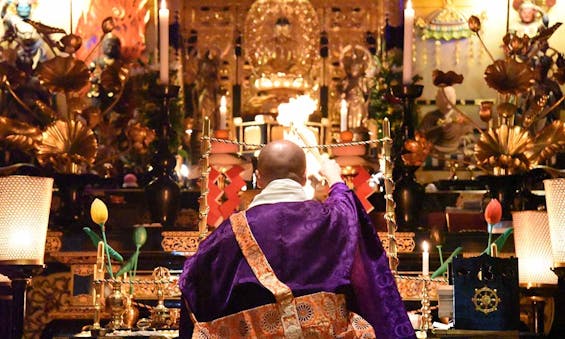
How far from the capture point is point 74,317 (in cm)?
620

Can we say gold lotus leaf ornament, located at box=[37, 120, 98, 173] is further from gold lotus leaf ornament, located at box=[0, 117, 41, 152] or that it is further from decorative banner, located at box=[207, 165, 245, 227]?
decorative banner, located at box=[207, 165, 245, 227]

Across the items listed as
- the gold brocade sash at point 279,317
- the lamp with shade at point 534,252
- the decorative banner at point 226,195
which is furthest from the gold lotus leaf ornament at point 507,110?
the gold brocade sash at point 279,317

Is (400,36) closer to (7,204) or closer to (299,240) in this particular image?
(7,204)

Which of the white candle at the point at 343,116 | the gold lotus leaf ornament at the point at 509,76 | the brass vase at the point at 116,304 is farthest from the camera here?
the white candle at the point at 343,116

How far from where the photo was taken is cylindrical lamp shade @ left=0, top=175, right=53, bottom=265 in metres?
5.62

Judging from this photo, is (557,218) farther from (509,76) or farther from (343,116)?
(343,116)

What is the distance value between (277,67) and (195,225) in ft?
6.04

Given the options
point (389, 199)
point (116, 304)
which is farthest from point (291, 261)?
point (116, 304)

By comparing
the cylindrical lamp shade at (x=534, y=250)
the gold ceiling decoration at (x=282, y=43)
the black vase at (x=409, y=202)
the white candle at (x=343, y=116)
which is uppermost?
the gold ceiling decoration at (x=282, y=43)

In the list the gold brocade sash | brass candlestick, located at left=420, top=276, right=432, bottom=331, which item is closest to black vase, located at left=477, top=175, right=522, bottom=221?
brass candlestick, located at left=420, top=276, right=432, bottom=331

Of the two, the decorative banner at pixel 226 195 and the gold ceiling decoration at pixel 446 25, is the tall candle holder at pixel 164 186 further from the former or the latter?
the gold ceiling decoration at pixel 446 25

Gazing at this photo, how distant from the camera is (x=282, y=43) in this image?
858 centimetres

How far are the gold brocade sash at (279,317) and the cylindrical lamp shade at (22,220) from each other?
4.81 feet

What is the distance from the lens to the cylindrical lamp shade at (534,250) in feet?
19.2
